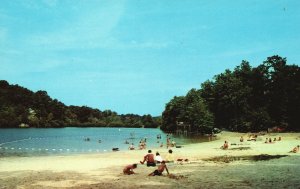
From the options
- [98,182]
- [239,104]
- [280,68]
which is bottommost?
[98,182]

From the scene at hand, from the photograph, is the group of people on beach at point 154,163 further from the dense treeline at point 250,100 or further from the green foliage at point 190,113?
the green foliage at point 190,113

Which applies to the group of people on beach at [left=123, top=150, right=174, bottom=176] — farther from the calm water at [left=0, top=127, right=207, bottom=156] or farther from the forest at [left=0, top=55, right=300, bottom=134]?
the forest at [left=0, top=55, right=300, bottom=134]

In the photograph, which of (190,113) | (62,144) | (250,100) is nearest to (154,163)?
(62,144)

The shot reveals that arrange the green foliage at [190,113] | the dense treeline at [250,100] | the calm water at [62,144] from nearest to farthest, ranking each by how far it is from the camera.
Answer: the calm water at [62,144], the dense treeline at [250,100], the green foliage at [190,113]

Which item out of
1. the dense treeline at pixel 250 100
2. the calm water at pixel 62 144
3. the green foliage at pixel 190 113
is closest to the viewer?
the calm water at pixel 62 144

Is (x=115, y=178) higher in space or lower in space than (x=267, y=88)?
lower

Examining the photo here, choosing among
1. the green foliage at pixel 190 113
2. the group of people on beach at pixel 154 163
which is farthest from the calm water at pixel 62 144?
the group of people on beach at pixel 154 163

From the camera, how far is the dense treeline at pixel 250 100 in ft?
322

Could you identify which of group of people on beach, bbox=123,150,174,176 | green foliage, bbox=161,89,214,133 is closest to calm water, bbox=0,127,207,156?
green foliage, bbox=161,89,214,133

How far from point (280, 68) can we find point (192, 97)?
37.6m

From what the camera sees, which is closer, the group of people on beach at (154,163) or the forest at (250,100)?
the group of people on beach at (154,163)

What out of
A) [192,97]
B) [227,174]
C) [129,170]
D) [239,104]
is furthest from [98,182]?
[192,97]

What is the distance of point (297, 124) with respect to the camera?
3760 inches

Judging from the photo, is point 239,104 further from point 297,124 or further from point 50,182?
point 50,182
